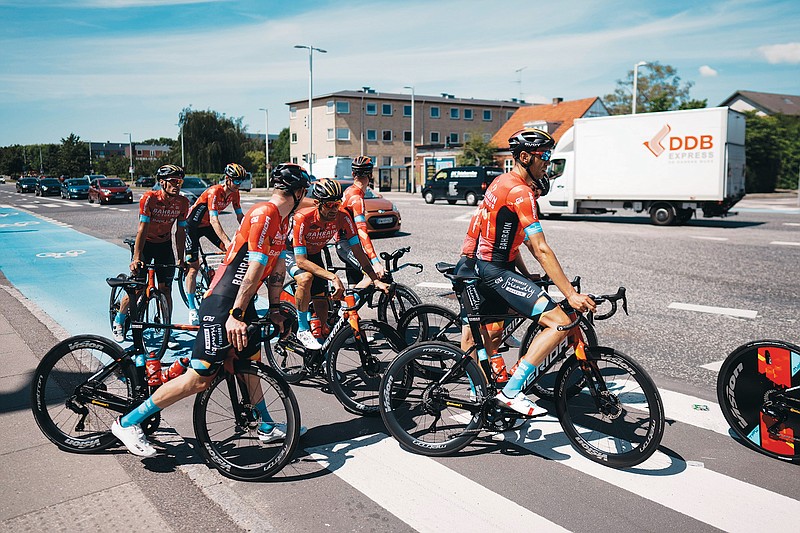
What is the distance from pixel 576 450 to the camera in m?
4.31

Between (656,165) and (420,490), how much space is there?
66.7ft

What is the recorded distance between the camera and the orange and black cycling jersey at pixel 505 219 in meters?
4.11

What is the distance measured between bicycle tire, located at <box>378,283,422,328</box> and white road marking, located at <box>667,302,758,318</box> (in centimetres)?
440

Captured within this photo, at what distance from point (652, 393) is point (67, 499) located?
337 centimetres

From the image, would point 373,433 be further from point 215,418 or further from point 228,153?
point 228,153

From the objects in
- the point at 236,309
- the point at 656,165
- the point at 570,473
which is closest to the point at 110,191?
the point at 656,165

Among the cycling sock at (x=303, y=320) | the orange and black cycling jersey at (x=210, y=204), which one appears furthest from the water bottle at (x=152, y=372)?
the orange and black cycling jersey at (x=210, y=204)

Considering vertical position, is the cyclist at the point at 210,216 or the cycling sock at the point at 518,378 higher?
the cyclist at the point at 210,216

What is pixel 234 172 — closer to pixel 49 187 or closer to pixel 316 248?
pixel 316 248

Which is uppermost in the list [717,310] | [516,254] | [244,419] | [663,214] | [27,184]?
[27,184]

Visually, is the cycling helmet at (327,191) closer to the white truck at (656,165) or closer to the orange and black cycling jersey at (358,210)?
the orange and black cycling jersey at (358,210)

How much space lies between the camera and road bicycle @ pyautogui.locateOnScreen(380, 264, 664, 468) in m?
3.94

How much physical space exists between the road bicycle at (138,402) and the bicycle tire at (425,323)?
5.30ft

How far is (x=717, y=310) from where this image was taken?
8.74 meters
